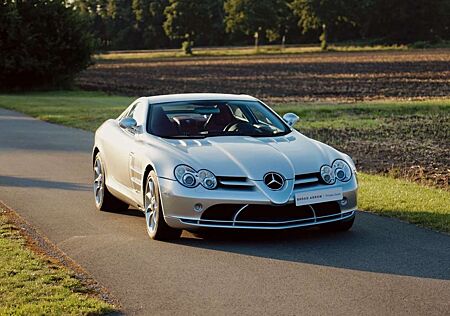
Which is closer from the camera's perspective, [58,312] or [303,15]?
[58,312]

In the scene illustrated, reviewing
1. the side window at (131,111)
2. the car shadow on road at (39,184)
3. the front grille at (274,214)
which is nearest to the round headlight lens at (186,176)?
the front grille at (274,214)

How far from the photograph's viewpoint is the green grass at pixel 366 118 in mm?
11199

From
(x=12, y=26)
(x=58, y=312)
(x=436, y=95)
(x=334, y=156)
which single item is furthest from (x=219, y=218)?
(x=12, y=26)

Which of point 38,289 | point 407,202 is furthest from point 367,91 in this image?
point 38,289

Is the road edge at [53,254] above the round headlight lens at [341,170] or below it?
below

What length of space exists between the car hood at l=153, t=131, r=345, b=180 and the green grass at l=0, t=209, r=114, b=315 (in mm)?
1723

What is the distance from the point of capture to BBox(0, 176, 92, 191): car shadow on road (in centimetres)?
1363

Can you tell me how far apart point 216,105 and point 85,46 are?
129ft

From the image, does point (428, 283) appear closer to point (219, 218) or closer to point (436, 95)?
point (219, 218)

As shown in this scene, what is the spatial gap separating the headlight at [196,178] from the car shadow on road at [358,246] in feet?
1.86

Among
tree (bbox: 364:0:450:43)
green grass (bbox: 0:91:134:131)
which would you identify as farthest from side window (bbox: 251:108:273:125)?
tree (bbox: 364:0:450:43)

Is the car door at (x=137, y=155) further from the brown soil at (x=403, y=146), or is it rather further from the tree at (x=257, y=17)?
the tree at (x=257, y=17)

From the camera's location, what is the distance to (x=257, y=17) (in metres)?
124

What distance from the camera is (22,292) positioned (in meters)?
7.50
